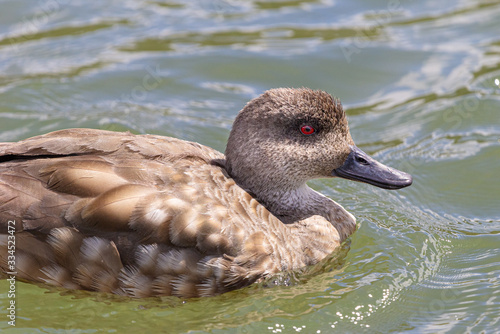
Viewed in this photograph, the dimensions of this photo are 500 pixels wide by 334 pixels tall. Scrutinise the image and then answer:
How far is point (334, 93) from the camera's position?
11.0m

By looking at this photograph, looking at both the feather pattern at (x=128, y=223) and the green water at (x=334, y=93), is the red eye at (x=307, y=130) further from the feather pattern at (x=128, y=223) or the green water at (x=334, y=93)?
the green water at (x=334, y=93)

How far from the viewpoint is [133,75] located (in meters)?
11.0

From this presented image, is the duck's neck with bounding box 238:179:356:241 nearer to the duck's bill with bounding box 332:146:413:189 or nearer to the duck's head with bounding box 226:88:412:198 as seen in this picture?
the duck's head with bounding box 226:88:412:198

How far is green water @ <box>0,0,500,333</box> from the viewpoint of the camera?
6.57 m

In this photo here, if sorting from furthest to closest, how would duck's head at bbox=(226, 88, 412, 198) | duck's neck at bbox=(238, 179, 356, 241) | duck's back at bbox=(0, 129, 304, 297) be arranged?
duck's neck at bbox=(238, 179, 356, 241)
duck's head at bbox=(226, 88, 412, 198)
duck's back at bbox=(0, 129, 304, 297)

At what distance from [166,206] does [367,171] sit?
2.13m

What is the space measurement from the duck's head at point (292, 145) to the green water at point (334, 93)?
33.0 inches

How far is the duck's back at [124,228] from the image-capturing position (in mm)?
6289

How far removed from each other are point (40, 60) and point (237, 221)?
601cm

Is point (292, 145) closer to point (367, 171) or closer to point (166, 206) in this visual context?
point (367, 171)

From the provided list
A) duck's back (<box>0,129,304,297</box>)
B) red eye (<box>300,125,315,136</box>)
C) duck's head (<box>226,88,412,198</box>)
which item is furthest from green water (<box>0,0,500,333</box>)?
red eye (<box>300,125,315,136</box>)

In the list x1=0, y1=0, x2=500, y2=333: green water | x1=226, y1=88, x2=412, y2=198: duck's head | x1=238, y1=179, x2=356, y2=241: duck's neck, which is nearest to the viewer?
x1=0, y1=0, x2=500, y2=333: green water

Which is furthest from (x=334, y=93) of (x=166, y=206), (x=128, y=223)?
(x=128, y=223)

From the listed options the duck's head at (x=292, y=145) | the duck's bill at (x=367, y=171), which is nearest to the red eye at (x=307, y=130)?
the duck's head at (x=292, y=145)
